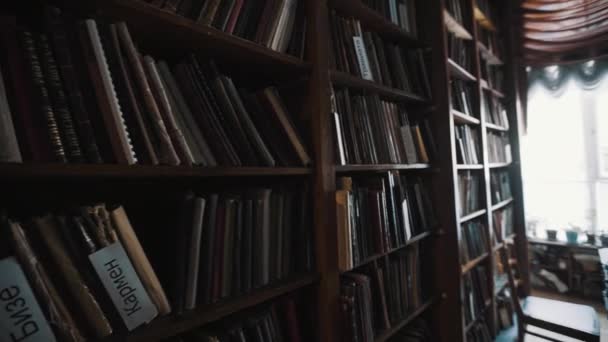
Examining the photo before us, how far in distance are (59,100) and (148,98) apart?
153 mm

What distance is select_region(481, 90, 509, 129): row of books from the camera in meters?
2.33

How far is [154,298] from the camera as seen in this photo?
23.6 inches

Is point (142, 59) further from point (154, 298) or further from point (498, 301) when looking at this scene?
point (498, 301)

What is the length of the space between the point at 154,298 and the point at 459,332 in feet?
5.38

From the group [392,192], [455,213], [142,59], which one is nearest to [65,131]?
[142,59]

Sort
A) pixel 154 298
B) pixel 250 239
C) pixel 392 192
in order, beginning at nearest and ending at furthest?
1. pixel 154 298
2. pixel 250 239
3. pixel 392 192

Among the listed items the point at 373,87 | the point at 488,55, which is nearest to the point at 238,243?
the point at 373,87

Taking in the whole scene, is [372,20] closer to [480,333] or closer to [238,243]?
[238,243]

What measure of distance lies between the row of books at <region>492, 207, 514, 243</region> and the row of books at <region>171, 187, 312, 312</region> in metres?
2.05

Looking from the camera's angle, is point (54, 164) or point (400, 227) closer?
point (54, 164)

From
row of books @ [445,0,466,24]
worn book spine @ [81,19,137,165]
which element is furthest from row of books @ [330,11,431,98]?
worn book spine @ [81,19,137,165]

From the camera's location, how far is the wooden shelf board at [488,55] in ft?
7.19

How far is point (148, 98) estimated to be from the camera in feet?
2.06

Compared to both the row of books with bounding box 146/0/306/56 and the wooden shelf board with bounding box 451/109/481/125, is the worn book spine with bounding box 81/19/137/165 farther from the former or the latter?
the wooden shelf board with bounding box 451/109/481/125
